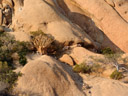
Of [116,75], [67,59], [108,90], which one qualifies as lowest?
[116,75]

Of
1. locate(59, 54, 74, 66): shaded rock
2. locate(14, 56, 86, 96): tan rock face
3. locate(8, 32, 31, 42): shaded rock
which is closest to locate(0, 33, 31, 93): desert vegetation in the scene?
locate(8, 32, 31, 42): shaded rock

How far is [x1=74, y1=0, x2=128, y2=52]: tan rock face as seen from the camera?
70.2ft

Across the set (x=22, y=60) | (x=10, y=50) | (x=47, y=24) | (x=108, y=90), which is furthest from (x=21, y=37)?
(x=108, y=90)

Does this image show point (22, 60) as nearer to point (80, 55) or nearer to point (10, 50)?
point (10, 50)

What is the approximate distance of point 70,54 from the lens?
46.8ft

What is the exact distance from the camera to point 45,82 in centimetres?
788

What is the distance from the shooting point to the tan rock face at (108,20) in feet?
70.2

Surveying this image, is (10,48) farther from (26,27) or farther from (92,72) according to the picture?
(92,72)

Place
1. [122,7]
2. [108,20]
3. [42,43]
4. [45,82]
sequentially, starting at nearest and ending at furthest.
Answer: [45,82] → [42,43] → [108,20] → [122,7]

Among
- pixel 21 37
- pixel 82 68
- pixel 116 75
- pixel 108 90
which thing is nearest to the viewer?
pixel 108 90

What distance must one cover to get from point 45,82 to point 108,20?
57.1 feet

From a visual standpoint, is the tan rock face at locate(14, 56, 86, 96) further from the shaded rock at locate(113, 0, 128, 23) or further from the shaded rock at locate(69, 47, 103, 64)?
the shaded rock at locate(113, 0, 128, 23)

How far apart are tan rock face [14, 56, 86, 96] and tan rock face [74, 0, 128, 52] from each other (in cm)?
1408

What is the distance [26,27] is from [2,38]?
3.64 meters
